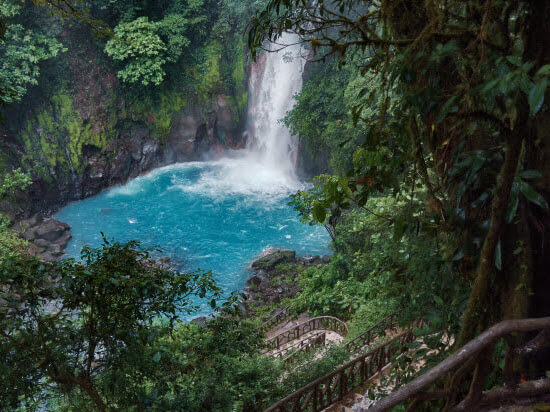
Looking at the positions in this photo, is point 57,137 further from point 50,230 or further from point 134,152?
point 50,230

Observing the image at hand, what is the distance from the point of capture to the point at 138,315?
4.09 metres

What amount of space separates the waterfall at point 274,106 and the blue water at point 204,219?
1.17 m

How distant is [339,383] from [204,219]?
12.4 m

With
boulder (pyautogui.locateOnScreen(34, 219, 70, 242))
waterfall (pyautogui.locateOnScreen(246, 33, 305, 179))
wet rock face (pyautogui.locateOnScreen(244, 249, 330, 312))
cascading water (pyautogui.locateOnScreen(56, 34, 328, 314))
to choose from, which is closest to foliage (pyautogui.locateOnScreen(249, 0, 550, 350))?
wet rock face (pyautogui.locateOnScreen(244, 249, 330, 312))

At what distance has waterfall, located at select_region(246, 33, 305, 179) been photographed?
21.0 m

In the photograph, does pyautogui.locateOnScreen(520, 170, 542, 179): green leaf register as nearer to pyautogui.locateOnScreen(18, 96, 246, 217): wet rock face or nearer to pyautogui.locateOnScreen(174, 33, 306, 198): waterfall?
pyautogui.locateOnScreen(174, 33, 306, 198): waterfall

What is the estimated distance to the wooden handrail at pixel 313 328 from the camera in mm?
10250

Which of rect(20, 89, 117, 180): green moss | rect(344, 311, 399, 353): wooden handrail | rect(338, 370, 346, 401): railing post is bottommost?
rect(344, 311, 399, 353): wooden handrail

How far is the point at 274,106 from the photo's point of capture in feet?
71.7

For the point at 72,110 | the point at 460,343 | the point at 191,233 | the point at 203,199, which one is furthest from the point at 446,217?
the point at 72,110

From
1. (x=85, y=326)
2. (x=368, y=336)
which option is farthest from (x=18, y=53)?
(x=368, y=336)

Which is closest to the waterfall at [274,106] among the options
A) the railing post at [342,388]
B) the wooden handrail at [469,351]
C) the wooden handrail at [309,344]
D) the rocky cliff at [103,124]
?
the rocky cliff at [103,124]

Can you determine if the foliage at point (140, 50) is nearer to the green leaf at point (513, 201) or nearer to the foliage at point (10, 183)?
the foliage at point (10, 183)

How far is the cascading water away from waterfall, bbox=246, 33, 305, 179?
0.05 meters
